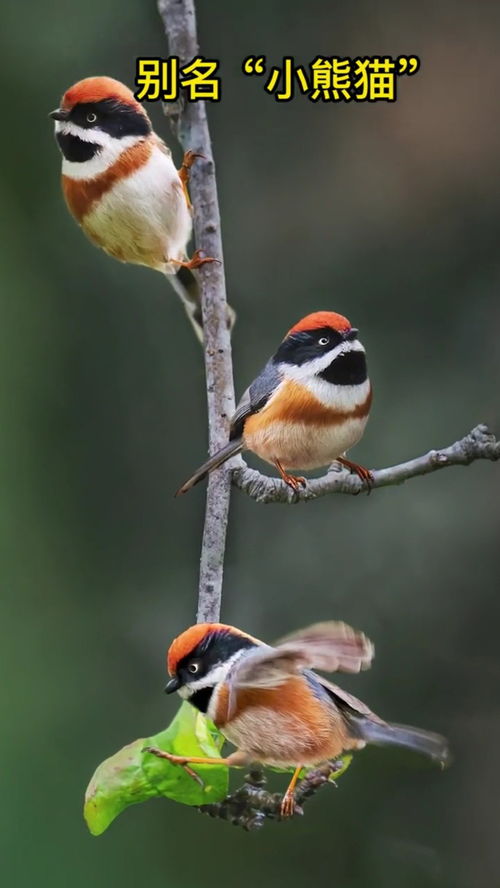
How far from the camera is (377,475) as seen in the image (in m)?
1.22

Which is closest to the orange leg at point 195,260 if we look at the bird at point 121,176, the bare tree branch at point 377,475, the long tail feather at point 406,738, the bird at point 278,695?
the bird at point 121,176

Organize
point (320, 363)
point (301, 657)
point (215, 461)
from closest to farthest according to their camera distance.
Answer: point (301, 657) < point (320, 363) < point (215, 461)

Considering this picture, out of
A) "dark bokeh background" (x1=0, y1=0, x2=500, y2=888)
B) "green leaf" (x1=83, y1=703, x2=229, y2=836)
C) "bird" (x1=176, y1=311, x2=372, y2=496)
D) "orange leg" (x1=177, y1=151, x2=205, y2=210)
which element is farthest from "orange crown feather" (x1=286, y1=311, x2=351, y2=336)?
"green leaf" (x1=83, y1=703, x2=229, y2=836)

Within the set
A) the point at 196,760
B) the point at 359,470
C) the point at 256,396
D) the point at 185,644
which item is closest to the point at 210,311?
the point at 256,396

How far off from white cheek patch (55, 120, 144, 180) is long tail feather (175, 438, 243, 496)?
0.34 m

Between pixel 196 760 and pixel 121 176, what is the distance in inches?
25.4

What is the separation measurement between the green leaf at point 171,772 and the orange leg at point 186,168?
1.93 ft

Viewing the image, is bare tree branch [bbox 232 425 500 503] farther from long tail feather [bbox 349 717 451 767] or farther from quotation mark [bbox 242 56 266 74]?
quotation mark [bbox 242 56 266 74]

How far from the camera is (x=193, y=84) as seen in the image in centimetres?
127

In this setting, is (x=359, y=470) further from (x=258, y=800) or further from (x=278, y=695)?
(x=258, y=800)

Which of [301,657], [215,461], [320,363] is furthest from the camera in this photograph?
[215,461]

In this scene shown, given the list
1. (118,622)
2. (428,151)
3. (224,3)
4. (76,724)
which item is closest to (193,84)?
(224,3)

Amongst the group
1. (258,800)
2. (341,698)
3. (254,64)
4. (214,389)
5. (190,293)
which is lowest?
(258,800)

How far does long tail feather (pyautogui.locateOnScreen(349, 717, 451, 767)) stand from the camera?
3.86ft
